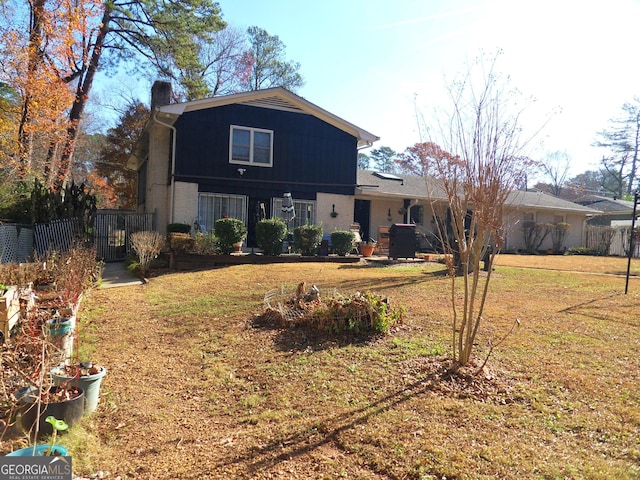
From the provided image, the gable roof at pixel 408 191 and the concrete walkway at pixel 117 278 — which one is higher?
the gable roof at pixel 408 191

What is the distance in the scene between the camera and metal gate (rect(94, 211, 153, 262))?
1484 cm

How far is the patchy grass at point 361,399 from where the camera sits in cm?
286

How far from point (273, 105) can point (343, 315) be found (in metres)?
12.9

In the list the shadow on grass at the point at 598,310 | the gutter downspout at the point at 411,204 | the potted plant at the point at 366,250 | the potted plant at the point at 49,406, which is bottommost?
the potted plant at the point at 49,406

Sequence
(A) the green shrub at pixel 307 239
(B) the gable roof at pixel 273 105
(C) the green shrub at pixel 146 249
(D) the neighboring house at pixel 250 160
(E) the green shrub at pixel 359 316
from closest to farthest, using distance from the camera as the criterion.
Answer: (E) the green shrub at pixel 359 316, (C) the green shrub at pixel 146 249, (A) the green shrub at pixel 307 239, (B) the gable roof at pixel 273 105, (D) the neighboring house at pixel 250 160

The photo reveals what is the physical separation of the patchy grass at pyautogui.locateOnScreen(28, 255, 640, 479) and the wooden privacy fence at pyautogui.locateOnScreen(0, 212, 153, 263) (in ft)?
14.0

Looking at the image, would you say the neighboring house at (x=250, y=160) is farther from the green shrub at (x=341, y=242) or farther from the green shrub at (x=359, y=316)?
the green shrub at (x=359, y=316)

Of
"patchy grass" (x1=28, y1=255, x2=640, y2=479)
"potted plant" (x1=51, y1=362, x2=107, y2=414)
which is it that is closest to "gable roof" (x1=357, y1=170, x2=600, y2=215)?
"patchy grass" (x1=28, y1=255, x2=640, y2=479)

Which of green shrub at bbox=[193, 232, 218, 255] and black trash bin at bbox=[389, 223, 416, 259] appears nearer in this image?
green shrub at bbox=[193, 232, 218, 255]

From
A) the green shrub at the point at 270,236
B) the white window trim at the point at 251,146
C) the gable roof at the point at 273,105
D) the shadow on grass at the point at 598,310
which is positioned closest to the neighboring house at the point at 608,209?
the gable roof at the point at 273,105

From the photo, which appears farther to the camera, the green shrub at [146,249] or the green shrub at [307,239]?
the green shrub at [307,239]

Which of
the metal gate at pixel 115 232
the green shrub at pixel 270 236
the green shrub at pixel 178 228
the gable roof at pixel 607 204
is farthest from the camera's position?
the gable roof at pixel 607 204

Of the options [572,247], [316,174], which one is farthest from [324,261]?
[572,247]

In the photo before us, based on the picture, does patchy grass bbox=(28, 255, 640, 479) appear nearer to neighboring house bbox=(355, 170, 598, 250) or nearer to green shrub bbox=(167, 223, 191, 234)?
green shrub bbox=(167, 223, 191, 234)
